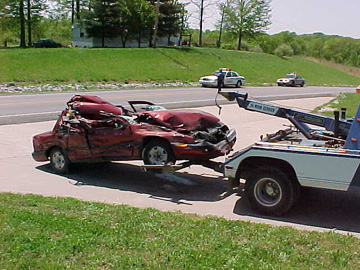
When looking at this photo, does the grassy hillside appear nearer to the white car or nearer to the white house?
the white car

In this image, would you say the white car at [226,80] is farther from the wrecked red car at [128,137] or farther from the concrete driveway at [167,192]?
the wrecked red car at [128,137]

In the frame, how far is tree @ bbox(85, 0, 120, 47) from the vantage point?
55188 millimetres

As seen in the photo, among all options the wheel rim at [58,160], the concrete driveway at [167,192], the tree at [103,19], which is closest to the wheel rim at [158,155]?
the concrete driveway at [167,192]

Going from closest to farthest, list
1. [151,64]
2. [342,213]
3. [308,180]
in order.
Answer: [308,180], [342,213], [151,64]

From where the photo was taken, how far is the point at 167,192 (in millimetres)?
8016

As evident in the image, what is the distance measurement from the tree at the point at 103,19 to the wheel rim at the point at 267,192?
51448mm

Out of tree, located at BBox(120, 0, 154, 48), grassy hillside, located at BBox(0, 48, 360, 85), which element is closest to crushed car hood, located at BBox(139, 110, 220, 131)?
grassy hillside, located at BBox(0, 48, 360, 85)

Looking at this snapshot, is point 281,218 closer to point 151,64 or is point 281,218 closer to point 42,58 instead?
point 42,58

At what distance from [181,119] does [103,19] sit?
50145 mm

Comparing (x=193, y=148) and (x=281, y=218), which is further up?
(x=193, y=148)

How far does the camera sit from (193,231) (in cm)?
548

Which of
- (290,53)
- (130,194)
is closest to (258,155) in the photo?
(130,194)

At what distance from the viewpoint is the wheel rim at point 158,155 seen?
25.9ft

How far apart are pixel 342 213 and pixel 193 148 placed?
97.8 inches
